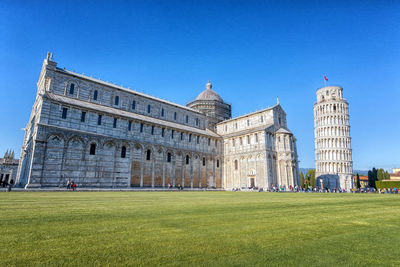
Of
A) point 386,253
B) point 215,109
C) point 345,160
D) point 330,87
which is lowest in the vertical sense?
point 386,253

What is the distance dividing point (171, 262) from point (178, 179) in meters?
33.6

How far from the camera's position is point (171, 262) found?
106 inches

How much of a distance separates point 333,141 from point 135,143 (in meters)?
52.9

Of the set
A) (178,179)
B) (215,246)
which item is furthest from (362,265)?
(178,179)

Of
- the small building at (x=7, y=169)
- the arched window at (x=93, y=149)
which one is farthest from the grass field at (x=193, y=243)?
the small building at (x=7, y=169)

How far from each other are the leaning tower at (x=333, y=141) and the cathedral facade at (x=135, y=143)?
2456 cm

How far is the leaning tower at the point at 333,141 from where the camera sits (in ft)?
180

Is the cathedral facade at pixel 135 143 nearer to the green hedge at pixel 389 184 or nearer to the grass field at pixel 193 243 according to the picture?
the green hedge at pixel 389 184

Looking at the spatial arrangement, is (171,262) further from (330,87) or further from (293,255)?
(330,87)

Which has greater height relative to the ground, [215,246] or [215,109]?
[215,109]

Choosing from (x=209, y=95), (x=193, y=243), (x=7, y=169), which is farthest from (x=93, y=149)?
(x=7, y=169)

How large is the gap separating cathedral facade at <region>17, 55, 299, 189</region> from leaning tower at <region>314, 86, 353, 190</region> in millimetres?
24562

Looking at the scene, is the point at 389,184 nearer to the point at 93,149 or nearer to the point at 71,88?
the point at 93,149

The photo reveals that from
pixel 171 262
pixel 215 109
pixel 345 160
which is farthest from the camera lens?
pixel 345 160
